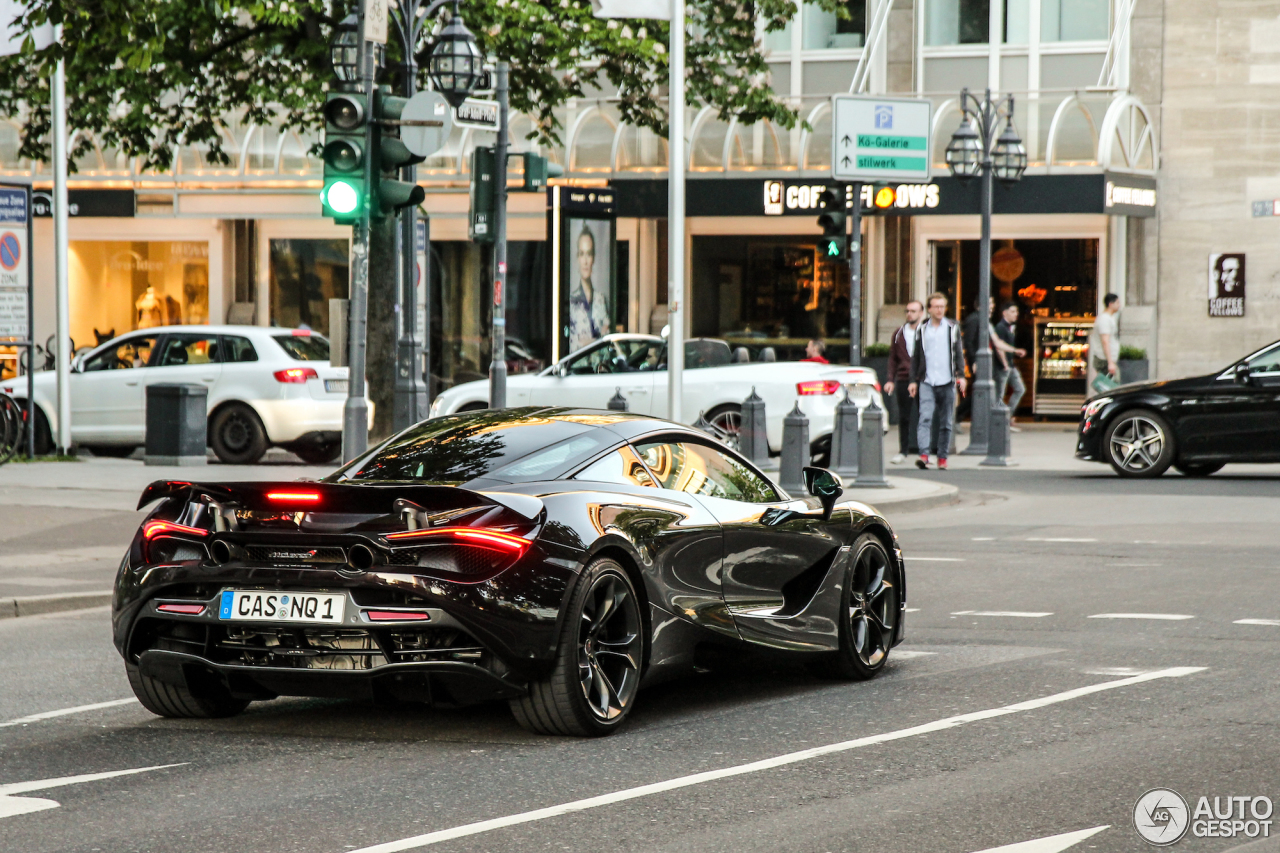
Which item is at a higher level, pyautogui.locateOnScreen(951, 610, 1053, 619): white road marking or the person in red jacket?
the person in red jacket

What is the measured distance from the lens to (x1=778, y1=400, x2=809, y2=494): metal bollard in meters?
17.6

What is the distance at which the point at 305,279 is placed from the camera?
110 feet

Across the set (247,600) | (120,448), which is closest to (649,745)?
(247,600)

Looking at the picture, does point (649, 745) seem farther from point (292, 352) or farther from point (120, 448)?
point (120, 448)

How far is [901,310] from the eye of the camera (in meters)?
31.4

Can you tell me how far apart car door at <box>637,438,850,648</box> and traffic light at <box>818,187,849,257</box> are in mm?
15622

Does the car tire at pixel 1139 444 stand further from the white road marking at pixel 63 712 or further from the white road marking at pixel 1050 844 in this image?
the white road marking at pixel 1050 844

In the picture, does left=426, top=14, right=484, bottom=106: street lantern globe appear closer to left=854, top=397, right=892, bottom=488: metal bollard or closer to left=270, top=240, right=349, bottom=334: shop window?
left=854, top=397, right=892, bottom=488: metal bollard

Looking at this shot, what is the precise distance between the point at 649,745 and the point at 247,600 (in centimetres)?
151

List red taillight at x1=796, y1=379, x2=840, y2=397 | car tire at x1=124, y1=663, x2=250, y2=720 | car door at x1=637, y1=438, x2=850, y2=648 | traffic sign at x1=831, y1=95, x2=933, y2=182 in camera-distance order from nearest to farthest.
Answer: car tire at x1=124, y1=663, x2=250, y2=720 < car door at x1=637, y1=438, x2=850, y2=648 < red taillight at x1=796, y1=379, x2=840, y2=397 < traffic sign at x1=831, y1=95, x2=933, y2=182

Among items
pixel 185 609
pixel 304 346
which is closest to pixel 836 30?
pixel 304 346

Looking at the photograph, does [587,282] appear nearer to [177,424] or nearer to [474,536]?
[177,424]

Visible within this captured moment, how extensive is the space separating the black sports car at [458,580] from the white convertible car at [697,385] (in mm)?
13057

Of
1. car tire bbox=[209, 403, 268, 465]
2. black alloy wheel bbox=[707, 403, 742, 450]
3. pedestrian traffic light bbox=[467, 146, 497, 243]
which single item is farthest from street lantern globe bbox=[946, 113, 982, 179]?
car tire bbox=[209, 403, 268, 465]
